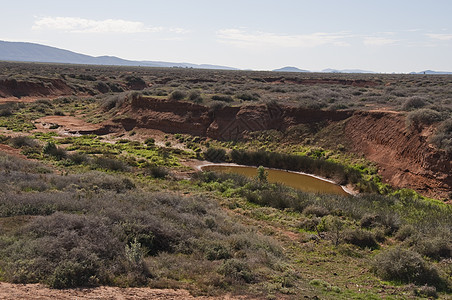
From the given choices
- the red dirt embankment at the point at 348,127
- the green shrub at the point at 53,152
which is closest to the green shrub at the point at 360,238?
the red dirt embankment at the point at 348,127

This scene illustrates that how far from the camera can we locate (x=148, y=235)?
10312 millimetres

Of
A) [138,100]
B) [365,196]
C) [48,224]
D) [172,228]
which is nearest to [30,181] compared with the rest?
[48,224]

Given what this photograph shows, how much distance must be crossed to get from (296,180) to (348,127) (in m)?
8.81

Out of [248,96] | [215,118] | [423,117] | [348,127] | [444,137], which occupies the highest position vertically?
[248,96]

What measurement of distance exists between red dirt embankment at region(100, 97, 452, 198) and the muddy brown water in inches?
156

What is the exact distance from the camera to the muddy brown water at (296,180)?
24.0 meters

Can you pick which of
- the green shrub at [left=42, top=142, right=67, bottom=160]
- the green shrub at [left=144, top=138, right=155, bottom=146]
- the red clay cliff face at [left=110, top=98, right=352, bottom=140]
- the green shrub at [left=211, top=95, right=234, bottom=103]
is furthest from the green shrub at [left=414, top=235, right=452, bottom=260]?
the green shrub at [left=211, top=95, right=234, bottom=103]

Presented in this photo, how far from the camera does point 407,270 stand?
1032 centimetres

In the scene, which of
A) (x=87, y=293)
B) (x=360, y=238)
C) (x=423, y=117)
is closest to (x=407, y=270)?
(x=360, y=238)

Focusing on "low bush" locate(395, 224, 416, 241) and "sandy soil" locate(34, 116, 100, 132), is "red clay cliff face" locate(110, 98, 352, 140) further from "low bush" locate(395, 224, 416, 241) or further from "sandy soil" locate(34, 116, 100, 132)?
"low bush" locate(395, 224, 416, 241)

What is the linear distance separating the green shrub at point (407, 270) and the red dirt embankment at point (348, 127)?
42.2 ft

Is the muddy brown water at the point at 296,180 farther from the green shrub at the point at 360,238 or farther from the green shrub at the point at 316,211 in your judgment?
the green shrub at the point at 360,238

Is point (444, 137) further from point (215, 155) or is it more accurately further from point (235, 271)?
point (235, 271)

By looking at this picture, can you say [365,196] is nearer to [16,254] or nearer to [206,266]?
[206,266]
